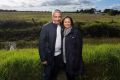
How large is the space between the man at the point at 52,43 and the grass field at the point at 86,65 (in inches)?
73.6

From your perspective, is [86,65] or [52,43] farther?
[86,65]

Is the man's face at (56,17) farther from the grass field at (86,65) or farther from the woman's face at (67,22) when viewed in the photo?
the grass field at (86,65)

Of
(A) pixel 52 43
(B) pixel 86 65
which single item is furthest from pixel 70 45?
(B) pixel 86 65

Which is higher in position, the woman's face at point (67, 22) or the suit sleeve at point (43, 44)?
the woman's face at point (67, 22)

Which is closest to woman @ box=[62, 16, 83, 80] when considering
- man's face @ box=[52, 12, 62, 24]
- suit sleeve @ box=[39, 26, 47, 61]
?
man's face @ box=[52, 12, 62, 24]

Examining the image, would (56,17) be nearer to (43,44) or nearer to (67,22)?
(67,22)

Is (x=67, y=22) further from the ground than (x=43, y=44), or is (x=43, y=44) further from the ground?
(x=67, y=22)

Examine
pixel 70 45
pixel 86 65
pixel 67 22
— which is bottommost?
pixel 86 65

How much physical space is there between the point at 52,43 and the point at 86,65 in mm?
2609

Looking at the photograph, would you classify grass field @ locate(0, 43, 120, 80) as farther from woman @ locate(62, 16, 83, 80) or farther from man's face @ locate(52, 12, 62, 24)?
man's face @ locate(52, 12, 62, 24)

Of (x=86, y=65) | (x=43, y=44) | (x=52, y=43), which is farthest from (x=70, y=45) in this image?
(x=86, y=65)

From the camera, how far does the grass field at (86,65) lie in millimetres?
9570

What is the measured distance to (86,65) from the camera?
33.2 feet

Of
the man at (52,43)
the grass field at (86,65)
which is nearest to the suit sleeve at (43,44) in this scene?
the man at (52,43)
